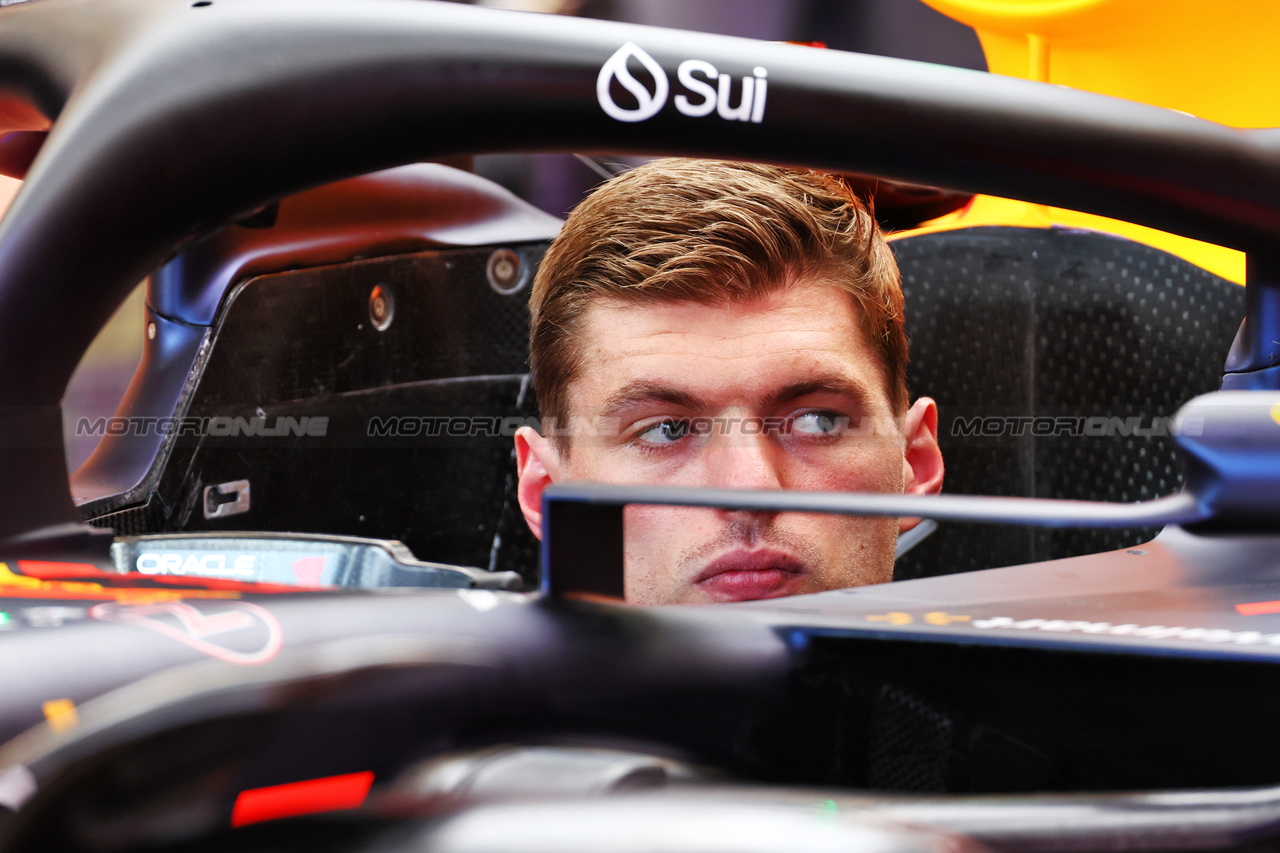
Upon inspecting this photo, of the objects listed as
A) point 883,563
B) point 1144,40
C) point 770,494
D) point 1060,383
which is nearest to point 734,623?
point 770,494

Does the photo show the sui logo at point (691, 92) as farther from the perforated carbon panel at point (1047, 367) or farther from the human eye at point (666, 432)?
the perforated carbon panel at point (1047, 367)

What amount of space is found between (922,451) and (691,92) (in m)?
0.79

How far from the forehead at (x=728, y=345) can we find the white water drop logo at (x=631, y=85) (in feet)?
1.53

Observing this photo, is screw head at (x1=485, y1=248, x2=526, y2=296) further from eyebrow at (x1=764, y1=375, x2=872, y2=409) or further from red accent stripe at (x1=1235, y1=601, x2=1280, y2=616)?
red accent stripe at (x1=1235, y1=601, x2=1280, y2=616)

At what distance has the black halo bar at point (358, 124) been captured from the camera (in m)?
0.49

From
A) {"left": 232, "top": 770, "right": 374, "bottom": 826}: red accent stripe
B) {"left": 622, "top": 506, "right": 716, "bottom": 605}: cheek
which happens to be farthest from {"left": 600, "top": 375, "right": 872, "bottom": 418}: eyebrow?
{"left": 232, "top": 770, "right": 374, "bottom": 826}: red accent stripe

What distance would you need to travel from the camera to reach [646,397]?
3.34 ft

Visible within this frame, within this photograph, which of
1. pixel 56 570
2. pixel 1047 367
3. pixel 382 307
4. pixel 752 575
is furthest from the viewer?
pixel 382 307

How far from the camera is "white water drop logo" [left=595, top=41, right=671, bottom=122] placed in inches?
21.2

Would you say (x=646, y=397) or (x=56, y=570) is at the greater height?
(x=646, y=397)

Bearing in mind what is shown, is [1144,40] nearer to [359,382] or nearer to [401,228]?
[401,228]

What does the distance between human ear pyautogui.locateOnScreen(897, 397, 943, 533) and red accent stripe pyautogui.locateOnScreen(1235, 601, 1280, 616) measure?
2.07ft

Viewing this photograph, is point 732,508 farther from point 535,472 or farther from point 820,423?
point 535,472

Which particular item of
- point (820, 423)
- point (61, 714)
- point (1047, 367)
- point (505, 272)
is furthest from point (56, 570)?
point (1047, 367)
